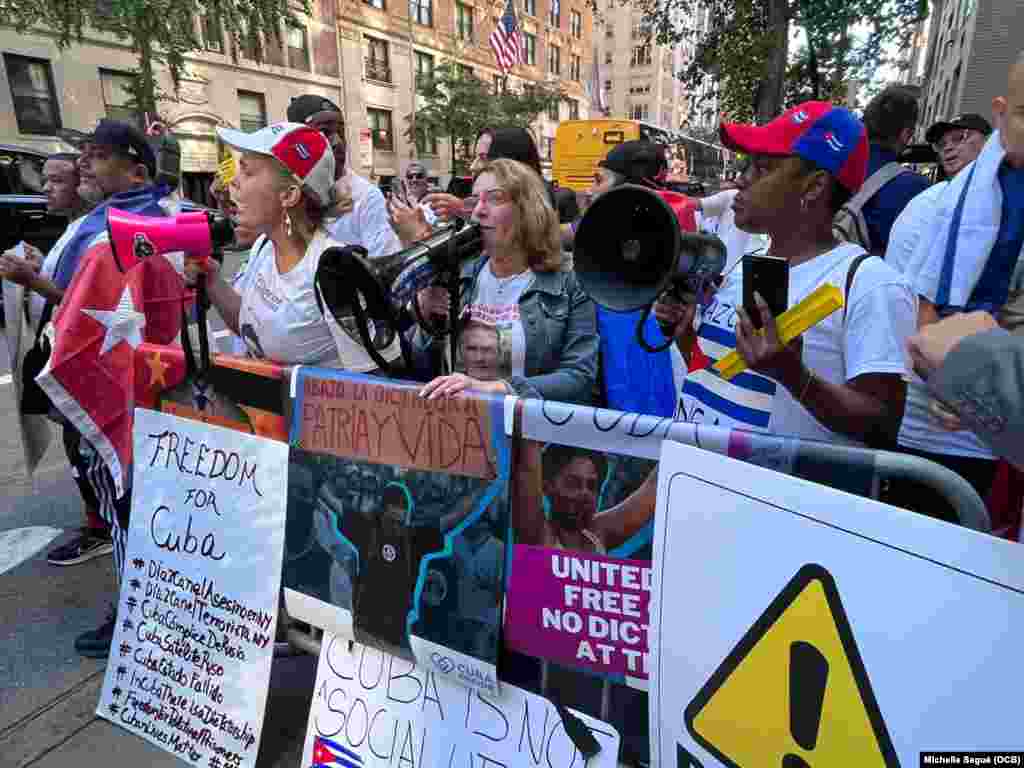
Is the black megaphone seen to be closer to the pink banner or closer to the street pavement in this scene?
the pink banner

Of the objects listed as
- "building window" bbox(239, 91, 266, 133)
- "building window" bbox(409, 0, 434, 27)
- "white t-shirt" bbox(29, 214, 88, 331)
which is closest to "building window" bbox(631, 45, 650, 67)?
"building window" bbox(409, 0, 434, 27)

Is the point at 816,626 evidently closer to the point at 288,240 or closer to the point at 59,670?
the point at 288,240

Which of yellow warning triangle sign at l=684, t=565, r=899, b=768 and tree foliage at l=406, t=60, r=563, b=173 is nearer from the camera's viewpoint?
yellow warning triangle sign at l=684, t=565, r=899, b=768

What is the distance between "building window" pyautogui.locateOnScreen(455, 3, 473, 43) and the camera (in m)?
35.2

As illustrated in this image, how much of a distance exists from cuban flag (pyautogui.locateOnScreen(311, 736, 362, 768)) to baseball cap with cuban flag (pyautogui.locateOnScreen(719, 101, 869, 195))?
1.97m

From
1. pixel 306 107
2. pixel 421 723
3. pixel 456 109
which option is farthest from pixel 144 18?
pixel 456 109

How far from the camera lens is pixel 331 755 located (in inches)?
69.8

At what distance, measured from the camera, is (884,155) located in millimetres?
3209

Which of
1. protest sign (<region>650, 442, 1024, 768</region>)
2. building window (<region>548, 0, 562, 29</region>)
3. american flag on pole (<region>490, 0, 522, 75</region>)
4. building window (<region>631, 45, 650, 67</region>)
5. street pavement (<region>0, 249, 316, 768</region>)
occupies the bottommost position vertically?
street pavement (<region>0, 249, 316, 768</region>)

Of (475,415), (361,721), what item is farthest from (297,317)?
(361,721)

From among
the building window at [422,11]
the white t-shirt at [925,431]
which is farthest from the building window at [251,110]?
the white t-shirt at [925,431]

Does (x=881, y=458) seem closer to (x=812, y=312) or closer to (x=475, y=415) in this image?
(x=812, y=312)

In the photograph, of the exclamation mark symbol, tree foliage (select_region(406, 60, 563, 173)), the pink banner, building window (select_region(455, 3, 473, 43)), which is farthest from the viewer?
building window (select_region(455, 3, 473, 43))

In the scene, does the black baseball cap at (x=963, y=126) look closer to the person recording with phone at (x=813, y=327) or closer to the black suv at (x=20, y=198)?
the person recording with phone at (x=813, y=327)
